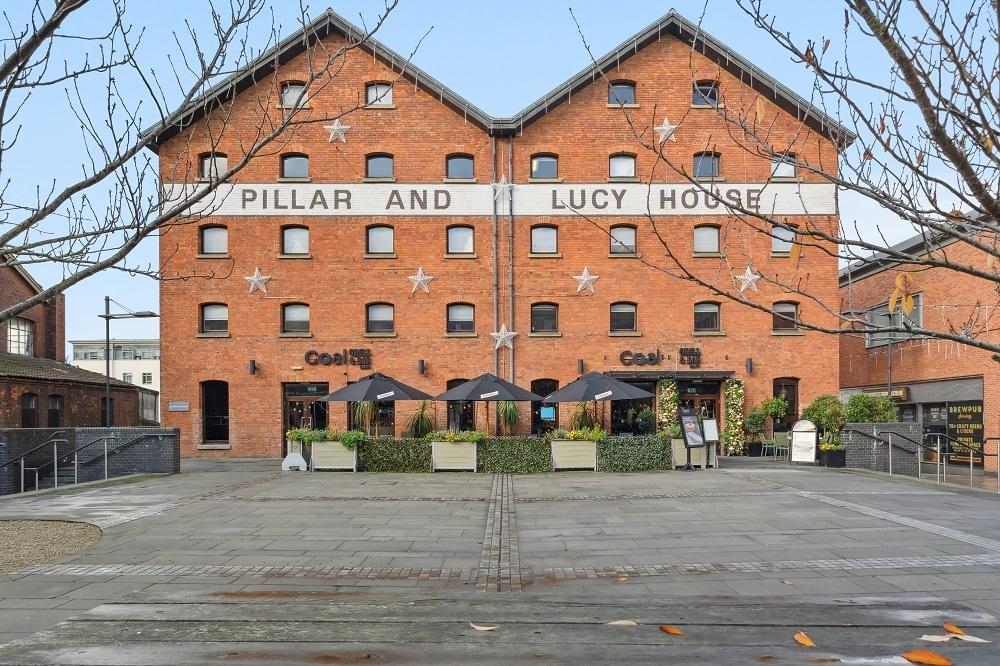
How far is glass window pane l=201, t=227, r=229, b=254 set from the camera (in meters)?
24.1

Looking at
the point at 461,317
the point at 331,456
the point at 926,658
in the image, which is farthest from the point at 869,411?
the point at 926,658

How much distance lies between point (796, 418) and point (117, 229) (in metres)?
23.0

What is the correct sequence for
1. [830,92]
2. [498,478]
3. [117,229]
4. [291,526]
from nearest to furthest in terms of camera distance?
[830,92] < [117,229] < [291,526] < [498,478]

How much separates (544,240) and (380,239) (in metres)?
5.64

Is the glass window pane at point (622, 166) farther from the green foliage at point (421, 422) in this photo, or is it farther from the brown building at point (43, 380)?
the brown building at point (43, 380)

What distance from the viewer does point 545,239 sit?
2430cm

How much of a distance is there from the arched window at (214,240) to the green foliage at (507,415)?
1090cm

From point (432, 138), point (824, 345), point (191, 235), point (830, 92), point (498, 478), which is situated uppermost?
point (432, 138)

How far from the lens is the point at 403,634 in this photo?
15.1ft

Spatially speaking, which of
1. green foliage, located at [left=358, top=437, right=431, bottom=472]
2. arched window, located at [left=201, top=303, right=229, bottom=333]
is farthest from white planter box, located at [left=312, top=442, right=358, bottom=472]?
arched window, located at [left=201, top=303, right=229, bottom=333]

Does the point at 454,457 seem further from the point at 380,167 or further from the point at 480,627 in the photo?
the point at 480,627

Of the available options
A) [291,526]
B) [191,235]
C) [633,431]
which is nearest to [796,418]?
[633,431]

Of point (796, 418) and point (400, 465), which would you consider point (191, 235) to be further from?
point (796, 418)

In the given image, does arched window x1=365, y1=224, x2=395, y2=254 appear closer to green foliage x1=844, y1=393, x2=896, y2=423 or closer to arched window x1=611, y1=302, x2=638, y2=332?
arched window x1=611, y1=302, x2=638, y2=332
